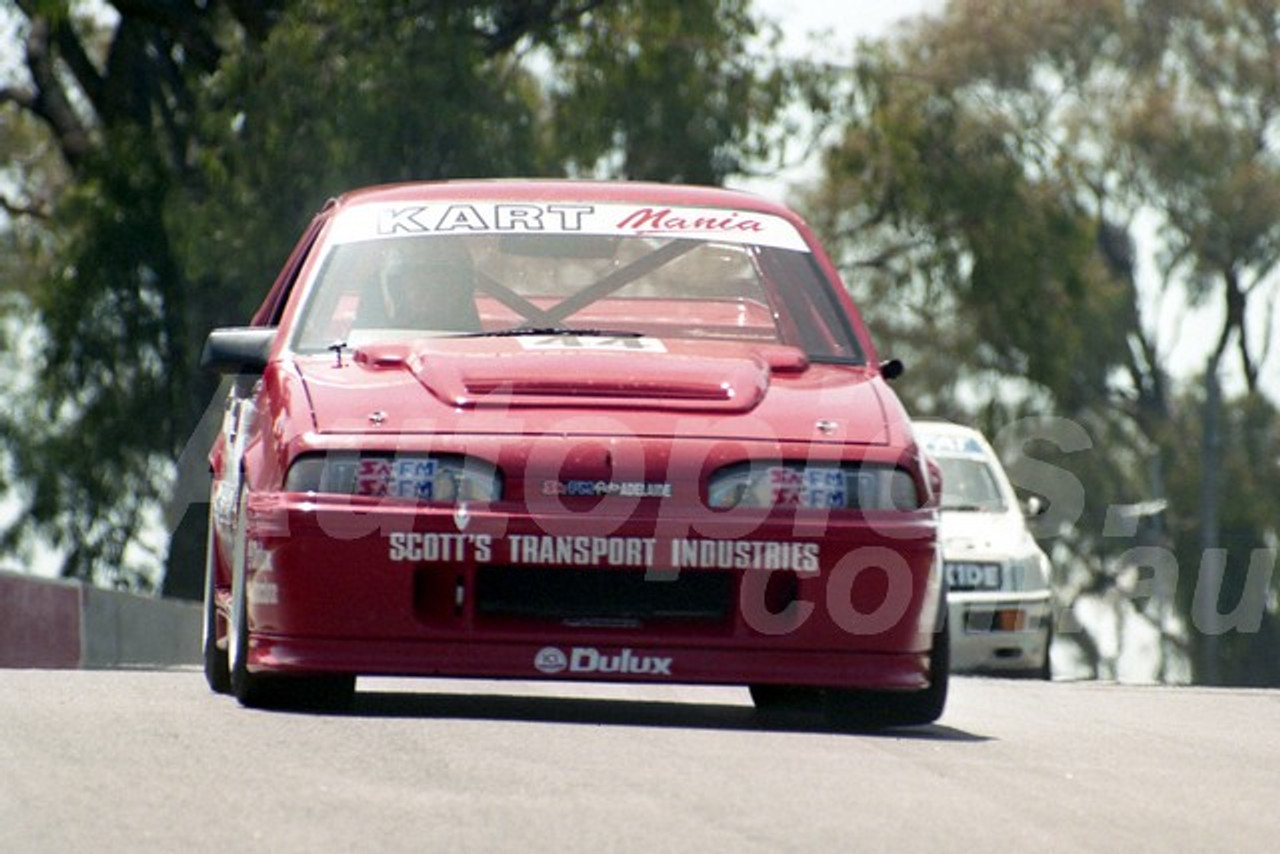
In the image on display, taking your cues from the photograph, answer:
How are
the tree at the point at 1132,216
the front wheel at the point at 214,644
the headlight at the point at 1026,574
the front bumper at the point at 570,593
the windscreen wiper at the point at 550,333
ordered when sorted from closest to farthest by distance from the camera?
the front bumper at the point at 570,593 < the windscreen wiper at the point at 550,333 < the front wheel at the point at 214,644 < the headlight at the point at 1026,574 < the tree at the point at 1132,216

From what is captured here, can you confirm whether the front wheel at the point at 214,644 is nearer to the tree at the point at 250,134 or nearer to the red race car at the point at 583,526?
the red race car at the point at 583,526

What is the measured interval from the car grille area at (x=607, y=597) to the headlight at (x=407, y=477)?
0.82 feet

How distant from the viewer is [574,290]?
970 centimetres

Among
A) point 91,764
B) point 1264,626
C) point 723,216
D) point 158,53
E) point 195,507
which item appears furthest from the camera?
point 1264,626

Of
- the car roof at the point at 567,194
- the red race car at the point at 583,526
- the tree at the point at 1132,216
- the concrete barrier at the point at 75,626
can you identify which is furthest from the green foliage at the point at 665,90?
the red race car at the point at 583,526

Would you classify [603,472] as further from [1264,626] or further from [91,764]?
[1264,626]

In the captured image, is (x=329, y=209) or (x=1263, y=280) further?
(x=1263, y=280)

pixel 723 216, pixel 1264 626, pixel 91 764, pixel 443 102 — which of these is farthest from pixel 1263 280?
pixel 91 764

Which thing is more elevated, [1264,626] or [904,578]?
[904,578]

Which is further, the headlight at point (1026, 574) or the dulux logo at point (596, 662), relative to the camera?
the headlight at point (1026, 574)

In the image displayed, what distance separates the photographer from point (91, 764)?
6.98m

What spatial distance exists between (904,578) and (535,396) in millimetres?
1117

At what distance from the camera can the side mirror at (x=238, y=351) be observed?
914 cm

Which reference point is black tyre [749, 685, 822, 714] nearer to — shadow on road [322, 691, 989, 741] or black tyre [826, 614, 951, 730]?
shadow on road [322, 691, 989, 741]
